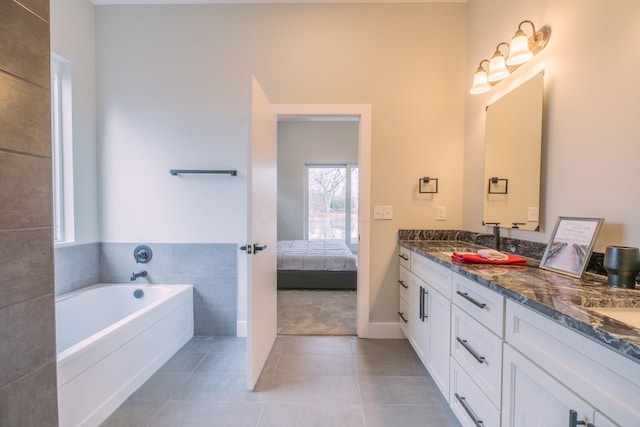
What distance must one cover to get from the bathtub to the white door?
760mm

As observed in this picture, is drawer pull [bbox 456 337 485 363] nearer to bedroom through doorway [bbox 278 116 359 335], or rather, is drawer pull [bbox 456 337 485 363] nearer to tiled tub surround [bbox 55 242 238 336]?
tiled tub surround [bbox 55 242 238 336]

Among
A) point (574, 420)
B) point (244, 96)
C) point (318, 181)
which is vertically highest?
point (244, 96)

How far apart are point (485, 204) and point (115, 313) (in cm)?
319

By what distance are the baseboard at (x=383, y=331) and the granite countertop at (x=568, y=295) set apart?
3.71 ft

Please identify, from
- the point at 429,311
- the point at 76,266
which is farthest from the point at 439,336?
the point at 76,266

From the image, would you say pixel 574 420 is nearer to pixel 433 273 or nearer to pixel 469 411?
pixel 469 411

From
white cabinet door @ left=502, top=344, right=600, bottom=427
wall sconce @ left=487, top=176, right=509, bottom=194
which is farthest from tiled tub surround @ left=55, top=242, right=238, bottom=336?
wall sconce @ left=487, top=176, right=509, bottom=194

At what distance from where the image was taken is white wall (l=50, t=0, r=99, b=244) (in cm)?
205

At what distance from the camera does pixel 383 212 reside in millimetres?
2256

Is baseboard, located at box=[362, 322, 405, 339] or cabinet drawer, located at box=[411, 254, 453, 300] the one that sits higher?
cabinet drawer, located at box=[411, 254, 453, 300]

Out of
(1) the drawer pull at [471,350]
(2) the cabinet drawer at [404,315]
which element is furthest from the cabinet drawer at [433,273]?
(2) the cabinet drawer at [404,315]

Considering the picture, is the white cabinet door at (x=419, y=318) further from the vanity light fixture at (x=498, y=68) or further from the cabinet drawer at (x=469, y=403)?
the vanity light fixture at (x=498, y=68)

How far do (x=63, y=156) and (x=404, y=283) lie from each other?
3032mm

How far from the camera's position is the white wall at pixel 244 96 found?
7.22ft
